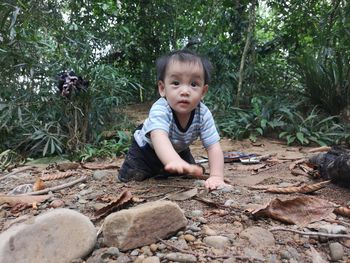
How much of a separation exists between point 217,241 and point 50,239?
50cm

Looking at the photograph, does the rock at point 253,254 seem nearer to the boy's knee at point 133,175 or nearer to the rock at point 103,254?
the rock at point 103,254

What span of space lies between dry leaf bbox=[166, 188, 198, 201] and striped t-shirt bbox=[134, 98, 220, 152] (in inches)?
15.5

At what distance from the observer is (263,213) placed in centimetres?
139

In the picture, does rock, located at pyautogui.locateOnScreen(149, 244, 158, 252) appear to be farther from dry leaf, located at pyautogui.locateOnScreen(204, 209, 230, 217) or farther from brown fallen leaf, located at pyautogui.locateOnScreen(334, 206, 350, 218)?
brown fallen leaf, located at pyautogui.locateOnScreen(334, 206, 350, 218)

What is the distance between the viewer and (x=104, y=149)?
4125mm

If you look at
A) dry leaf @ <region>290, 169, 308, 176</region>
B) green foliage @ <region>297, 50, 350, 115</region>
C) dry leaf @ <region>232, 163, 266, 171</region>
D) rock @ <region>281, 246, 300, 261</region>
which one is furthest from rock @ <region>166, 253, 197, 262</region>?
green foliage @ <region>297, 50, 350, 115</region>

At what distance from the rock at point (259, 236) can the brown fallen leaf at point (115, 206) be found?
0.52 metres

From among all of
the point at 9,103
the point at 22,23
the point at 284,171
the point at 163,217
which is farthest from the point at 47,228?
the point at 9,103

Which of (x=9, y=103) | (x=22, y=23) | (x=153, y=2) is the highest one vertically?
(x=153, y=2)

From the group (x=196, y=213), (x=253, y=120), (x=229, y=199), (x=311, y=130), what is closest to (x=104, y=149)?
(x=253, y=120)

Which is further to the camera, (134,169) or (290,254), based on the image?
(134,169)

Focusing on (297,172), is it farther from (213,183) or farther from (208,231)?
(208,231)

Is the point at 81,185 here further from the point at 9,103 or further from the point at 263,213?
the point at 9,103

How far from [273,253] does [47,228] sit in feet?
2.21
